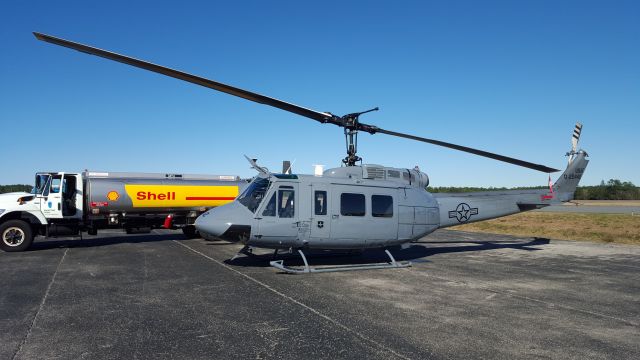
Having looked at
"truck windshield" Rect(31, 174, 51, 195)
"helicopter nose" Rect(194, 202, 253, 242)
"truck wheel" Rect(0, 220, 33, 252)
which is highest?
"truck windshield" Rect(31, 174, 51, 195)

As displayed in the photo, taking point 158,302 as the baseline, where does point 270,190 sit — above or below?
above

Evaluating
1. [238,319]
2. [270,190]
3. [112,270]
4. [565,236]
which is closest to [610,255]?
[565,236]

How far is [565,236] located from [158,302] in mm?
21684

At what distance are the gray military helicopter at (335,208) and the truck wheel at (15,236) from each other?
7.92 meters

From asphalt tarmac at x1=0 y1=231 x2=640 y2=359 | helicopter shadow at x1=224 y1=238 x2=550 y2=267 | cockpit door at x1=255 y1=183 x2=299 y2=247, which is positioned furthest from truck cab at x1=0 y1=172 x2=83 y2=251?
cockpit door at x1=255 y1=183 x2=299 y2=247

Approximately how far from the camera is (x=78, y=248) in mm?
15609

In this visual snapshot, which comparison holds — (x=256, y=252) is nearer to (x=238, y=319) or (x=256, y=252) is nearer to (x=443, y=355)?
(x=238, y=319)

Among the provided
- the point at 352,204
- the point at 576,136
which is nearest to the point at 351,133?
the point at 352,204

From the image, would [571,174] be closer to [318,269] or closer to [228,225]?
[318,269]

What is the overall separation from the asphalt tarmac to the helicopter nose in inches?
38.6

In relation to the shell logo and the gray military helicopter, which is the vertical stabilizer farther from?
the shell logo

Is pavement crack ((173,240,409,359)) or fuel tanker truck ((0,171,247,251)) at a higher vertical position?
fuel tanker truck ((0,171,247,251))

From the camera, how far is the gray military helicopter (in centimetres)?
1055

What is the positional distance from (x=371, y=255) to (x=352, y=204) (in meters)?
3.37
